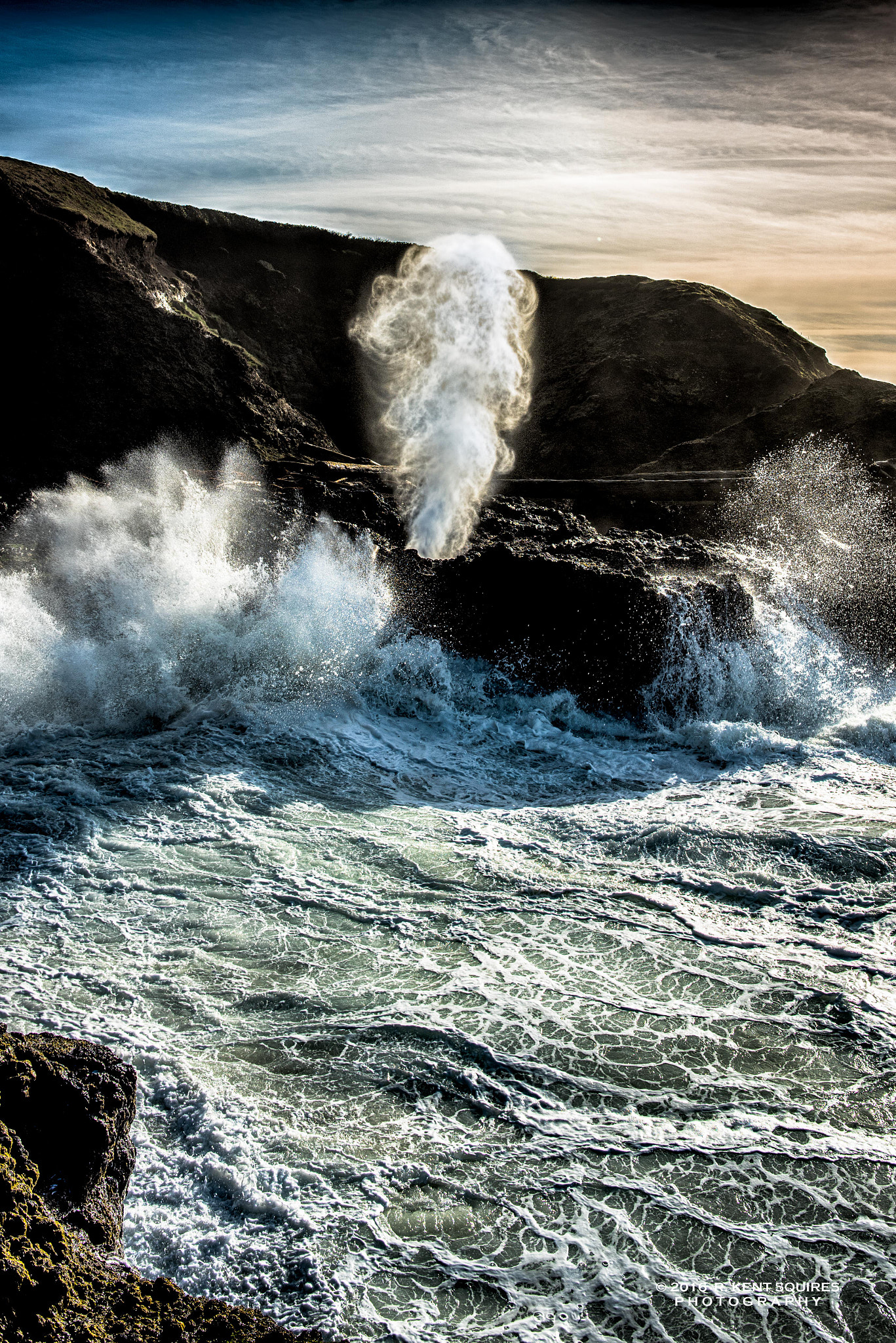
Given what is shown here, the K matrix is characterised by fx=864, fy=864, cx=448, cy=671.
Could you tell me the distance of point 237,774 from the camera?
8789 mm

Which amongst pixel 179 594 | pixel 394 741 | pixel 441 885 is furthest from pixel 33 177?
pixel 441 885

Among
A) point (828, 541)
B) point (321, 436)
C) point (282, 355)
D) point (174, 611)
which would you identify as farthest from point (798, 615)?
point (282, 355)

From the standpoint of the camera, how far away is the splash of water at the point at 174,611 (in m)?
10.1

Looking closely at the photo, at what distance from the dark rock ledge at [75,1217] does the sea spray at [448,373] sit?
973 centimetres

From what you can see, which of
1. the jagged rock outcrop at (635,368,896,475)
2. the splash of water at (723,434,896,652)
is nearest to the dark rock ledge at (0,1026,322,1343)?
the splash of water at (723,434,896,652)

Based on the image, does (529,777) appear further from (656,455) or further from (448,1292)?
(656,455)

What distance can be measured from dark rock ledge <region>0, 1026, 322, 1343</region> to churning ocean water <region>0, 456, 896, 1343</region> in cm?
59

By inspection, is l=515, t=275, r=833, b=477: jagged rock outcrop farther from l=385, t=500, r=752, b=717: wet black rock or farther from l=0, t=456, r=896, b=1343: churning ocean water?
l=0, t=456, r=896, b=1343: churning ocean water

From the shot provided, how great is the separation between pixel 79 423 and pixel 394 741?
44.1 feet

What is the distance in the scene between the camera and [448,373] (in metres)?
22.2

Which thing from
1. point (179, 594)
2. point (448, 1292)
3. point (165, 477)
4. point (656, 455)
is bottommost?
point (448, 1292)

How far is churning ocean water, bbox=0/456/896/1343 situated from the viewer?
360 centimetres

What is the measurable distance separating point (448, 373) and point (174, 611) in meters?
13.5

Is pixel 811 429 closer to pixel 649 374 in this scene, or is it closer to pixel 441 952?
pixel 649 374
